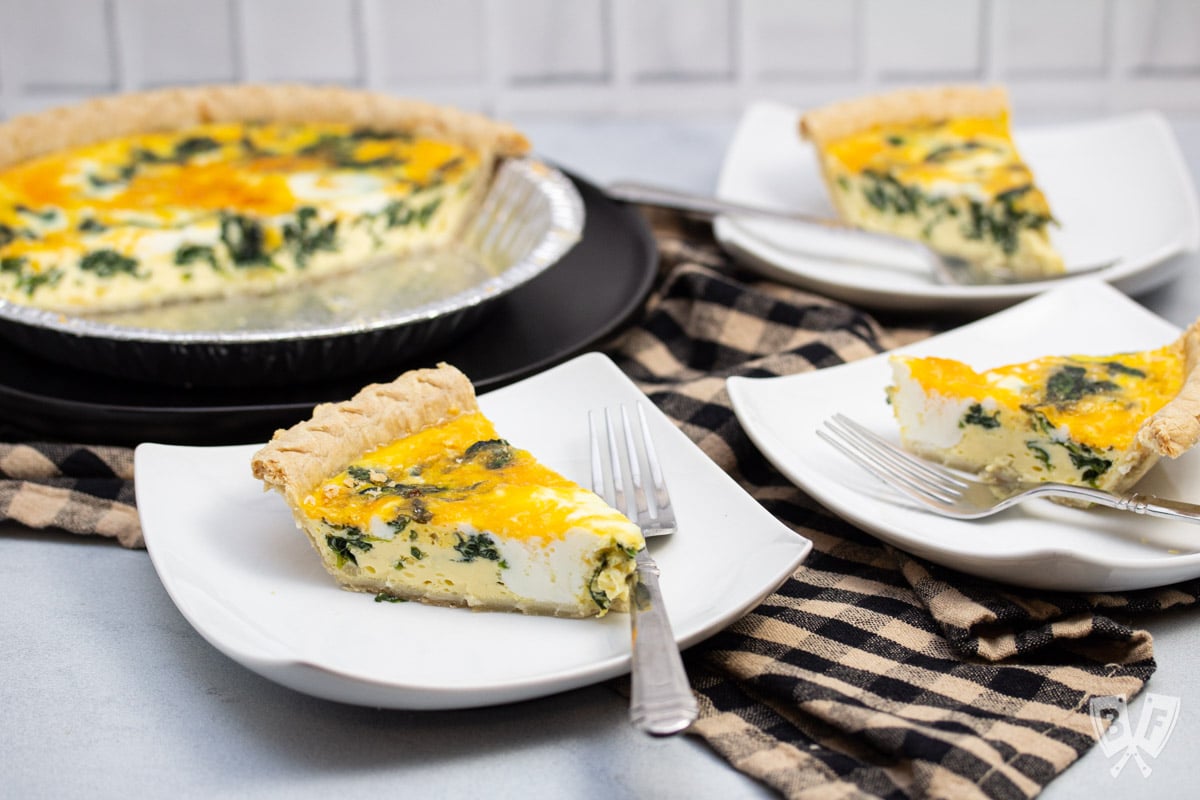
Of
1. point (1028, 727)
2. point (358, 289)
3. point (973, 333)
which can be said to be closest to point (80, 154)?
point (358, 289)

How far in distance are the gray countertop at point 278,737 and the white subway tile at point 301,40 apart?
415 centimetres

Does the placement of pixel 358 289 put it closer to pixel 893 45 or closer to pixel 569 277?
pixel 569 277

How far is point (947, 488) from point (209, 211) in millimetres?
2125

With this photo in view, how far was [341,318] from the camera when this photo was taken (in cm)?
319

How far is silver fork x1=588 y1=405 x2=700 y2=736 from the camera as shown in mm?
1604

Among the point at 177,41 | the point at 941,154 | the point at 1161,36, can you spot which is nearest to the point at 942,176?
the point at 941,154

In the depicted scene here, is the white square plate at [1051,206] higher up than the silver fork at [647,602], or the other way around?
the white square plate at [1051,206]

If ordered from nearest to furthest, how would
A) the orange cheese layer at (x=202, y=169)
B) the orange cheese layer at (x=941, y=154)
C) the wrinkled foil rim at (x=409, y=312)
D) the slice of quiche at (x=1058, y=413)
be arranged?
the slice of quiche at (x=1058, y=413) < the wrinkled foil rim at (x=409, y=312) < the orange cheese layer at (x=202, y=169) < the orange cheese layer at (x=941, y=154)

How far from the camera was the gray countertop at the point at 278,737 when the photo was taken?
1795 millimetres

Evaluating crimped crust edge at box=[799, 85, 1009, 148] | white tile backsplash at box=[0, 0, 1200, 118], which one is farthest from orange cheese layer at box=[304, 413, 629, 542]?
white tile backsplash at box=[0, 0, 1200, 118]

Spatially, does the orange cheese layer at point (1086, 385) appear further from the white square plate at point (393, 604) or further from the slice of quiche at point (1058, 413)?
the white square plate at point (393, 604)

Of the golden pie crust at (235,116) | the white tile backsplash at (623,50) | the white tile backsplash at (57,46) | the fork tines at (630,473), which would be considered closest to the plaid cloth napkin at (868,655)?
the fork tines at (630,473)

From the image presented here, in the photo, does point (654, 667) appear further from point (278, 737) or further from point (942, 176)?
point (942, 176)

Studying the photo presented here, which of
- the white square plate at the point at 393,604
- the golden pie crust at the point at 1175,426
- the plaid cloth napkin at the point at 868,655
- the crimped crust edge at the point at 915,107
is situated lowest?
the plaid cloth napkin at the point at 868,655
